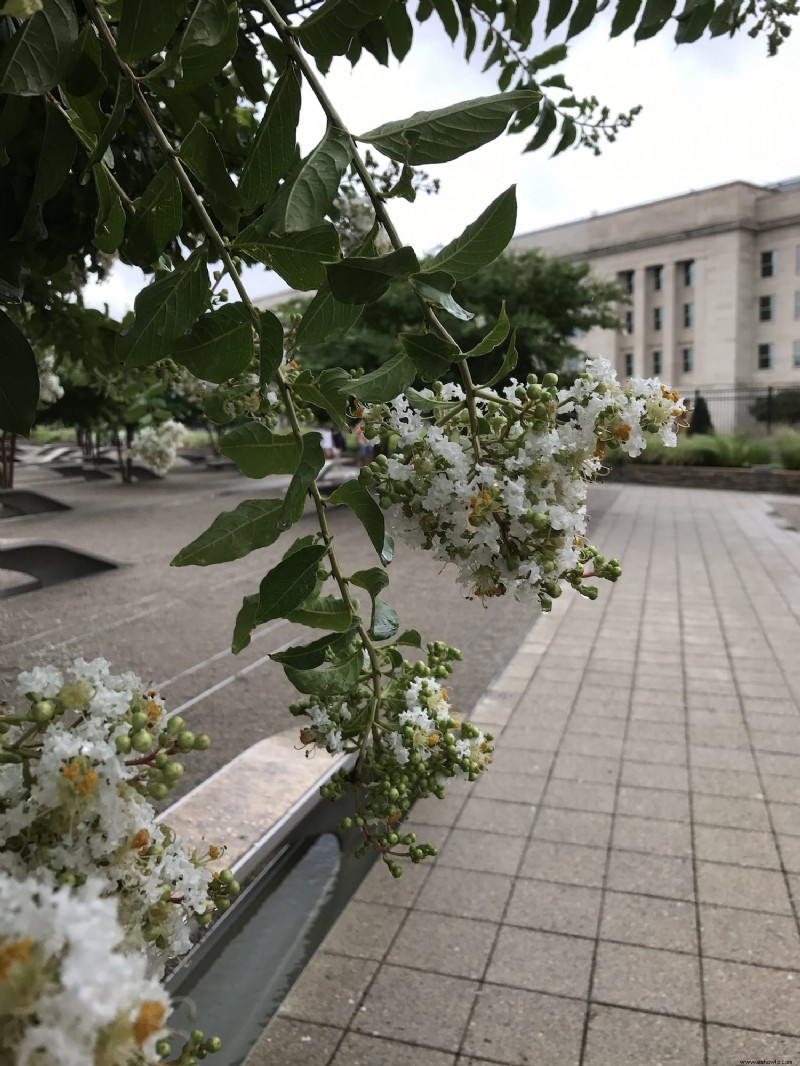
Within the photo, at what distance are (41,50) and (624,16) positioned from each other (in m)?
1.47

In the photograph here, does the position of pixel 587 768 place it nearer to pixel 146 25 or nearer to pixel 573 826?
pixel 573 826

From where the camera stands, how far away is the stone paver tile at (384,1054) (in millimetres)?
2459

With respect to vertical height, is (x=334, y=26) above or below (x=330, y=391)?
above

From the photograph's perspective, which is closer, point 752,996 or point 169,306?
point 169,306

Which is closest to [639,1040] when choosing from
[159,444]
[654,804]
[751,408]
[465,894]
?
[465,894]

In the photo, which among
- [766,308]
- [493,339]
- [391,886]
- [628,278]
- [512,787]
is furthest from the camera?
[628,278]

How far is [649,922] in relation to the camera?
3096 millimetres

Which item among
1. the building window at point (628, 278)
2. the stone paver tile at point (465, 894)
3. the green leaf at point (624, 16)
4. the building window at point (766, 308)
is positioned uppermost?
the building window at point (628, 278)

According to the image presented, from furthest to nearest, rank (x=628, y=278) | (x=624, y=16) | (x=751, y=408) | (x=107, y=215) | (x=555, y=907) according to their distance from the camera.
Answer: (x=628, y=278) < (x=751, y=408) < (x=555, y=907) < (x=624, y=16) < (x=107, y=215)

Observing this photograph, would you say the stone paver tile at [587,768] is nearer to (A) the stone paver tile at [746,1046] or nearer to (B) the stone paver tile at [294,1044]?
(A) the stone paver tile at [746,1046]

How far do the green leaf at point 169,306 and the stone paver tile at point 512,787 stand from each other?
344 cm

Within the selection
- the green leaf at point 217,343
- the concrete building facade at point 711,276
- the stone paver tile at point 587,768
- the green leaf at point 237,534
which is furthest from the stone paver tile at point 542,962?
the concrete building facade at point 711,276

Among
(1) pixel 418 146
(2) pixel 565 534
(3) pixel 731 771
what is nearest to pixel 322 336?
(1) pixel 418 146

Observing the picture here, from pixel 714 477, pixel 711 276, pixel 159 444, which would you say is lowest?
pixel 714 477
